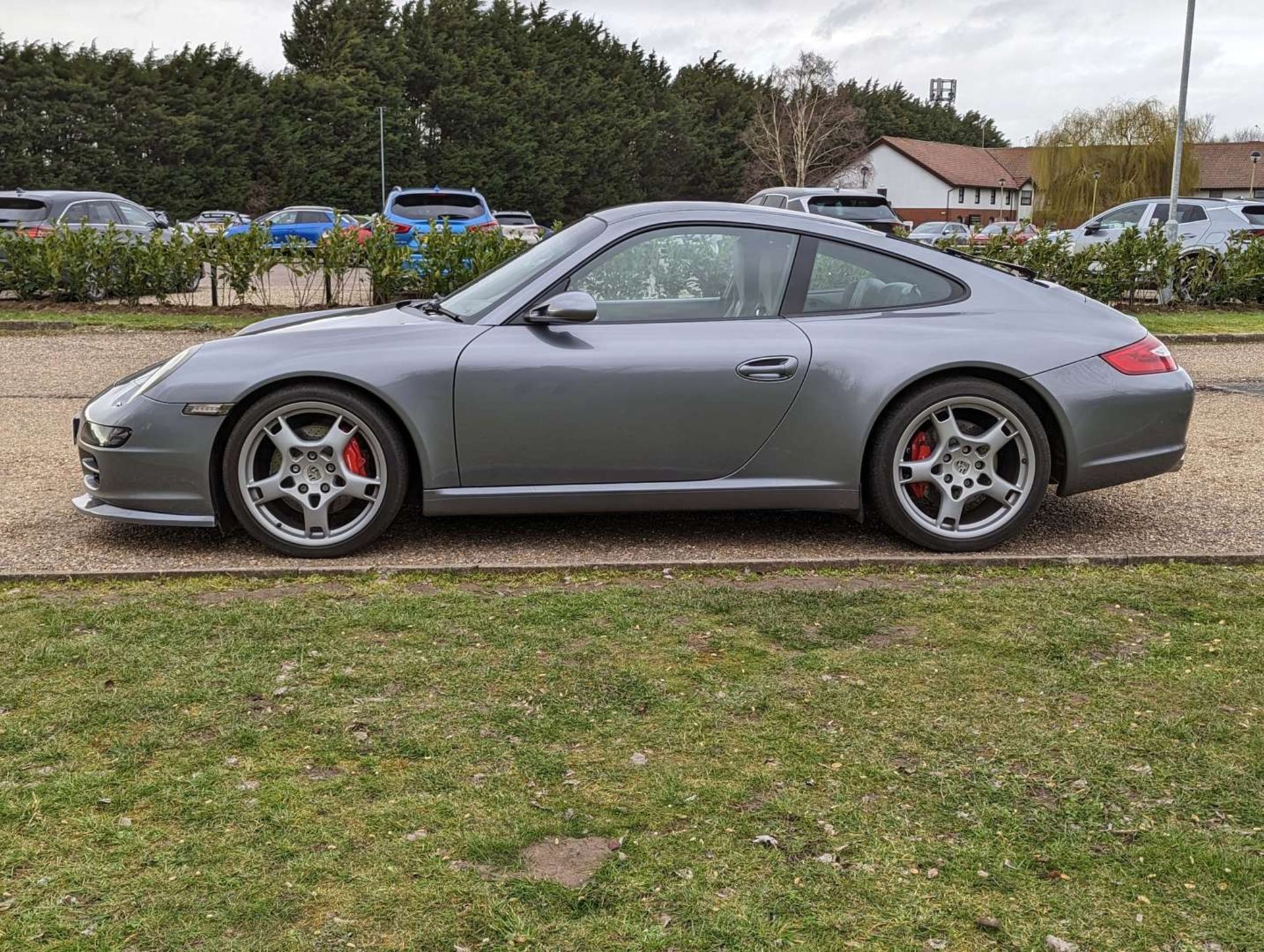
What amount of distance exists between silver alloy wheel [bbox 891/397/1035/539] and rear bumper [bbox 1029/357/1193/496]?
20 centimetres

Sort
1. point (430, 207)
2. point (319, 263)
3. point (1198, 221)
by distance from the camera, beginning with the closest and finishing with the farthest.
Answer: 1. point (319, 263)
2. point (1198, 221)
3. point (430, 207)

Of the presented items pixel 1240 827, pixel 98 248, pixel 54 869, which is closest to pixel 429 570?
pixel 54 869

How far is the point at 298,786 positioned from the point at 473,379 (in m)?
2.21

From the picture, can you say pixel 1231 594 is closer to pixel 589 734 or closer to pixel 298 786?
pixel 589 734

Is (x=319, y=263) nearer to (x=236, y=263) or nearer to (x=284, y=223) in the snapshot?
(x=236, y=263)

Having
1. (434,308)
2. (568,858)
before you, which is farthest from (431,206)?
(568,858)

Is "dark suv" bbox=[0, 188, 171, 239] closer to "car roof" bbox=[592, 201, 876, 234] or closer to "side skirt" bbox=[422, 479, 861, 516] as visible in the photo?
"car roof" bbox=[592, 201, 876, 234]

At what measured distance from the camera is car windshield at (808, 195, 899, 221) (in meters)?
18.2

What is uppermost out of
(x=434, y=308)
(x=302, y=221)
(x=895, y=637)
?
(x=302, y=221)

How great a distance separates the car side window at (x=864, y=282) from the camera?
5.13 m

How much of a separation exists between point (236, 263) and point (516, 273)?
1048 centimetres

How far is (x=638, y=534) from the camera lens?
5.43 meters

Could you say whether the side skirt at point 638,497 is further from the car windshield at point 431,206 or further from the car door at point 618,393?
the car windshield at point 431,206

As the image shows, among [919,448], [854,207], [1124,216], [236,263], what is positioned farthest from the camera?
[1124,216]
